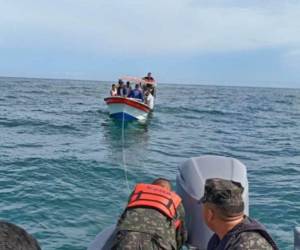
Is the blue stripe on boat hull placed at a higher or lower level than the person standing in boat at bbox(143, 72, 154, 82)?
lower

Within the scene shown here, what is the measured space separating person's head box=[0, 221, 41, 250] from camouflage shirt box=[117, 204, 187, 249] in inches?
89.0

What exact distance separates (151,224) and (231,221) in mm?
1108

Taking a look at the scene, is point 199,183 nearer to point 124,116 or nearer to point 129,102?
point 129,102

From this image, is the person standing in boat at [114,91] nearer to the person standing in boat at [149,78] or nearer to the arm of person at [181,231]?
the person standing in boat at [149,78]

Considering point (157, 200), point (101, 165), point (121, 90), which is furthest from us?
point (121, 90)

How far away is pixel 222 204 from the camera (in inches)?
112

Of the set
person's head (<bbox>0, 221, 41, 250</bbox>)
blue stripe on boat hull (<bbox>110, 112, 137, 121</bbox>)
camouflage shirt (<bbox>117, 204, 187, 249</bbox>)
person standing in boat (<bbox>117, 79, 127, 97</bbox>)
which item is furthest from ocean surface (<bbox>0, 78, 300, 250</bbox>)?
person's head (<bbox>0, 221, 41, 250</bbox>)

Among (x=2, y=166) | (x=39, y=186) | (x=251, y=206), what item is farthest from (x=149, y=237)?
(x=2, y=166)

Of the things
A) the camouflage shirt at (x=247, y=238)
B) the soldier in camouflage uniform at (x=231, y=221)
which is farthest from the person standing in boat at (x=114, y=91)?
the camouflage shirt at (x=247, y=238)

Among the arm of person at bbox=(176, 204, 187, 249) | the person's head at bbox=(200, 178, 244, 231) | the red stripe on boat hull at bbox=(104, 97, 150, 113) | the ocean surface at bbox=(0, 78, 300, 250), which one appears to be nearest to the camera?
the person's head at bbox=(200, 178, 244, 231)

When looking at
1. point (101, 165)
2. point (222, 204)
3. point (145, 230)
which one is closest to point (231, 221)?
point (222, 204)

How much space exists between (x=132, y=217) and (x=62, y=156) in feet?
30.5

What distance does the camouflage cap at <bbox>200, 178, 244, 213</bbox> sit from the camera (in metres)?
2.83

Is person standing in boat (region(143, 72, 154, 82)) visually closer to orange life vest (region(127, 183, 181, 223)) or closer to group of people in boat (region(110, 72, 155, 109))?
group of people in boat (region(110, 72, 155, 109))
